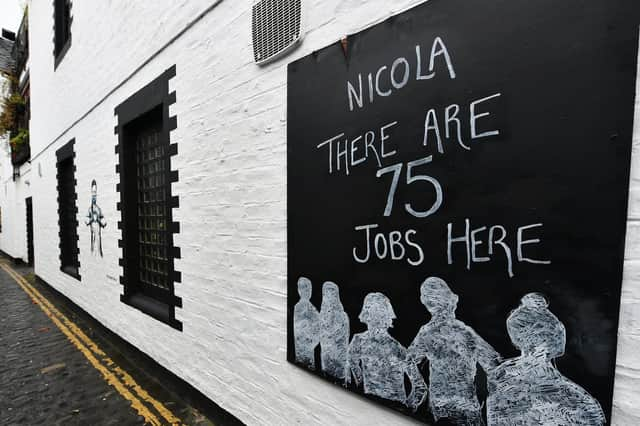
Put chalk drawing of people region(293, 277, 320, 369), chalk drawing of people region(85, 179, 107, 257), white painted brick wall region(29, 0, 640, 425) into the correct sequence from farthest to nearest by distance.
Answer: chalk drawing of people region(85, 179, 107, 257) → chalk drawing of people region(293, 277, 320, 369) → white painted brick wall region(29, 0, 640, 425)

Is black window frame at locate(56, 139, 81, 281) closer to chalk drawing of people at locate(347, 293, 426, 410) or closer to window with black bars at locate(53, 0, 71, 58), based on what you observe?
window with black bars at locate(53, 0, 71, 58)

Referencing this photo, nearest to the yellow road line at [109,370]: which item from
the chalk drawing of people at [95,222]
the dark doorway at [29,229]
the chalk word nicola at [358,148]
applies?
the chalk drawing of people at [95,222]

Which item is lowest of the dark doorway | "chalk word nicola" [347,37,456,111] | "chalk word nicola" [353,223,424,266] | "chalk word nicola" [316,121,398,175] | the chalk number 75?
the dark doorway

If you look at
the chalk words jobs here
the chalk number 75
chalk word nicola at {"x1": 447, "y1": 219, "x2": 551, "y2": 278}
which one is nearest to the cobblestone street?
the chalk words jobs here

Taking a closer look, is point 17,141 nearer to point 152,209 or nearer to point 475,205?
point 152,209

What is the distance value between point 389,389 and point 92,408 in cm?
346

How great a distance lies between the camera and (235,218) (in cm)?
282

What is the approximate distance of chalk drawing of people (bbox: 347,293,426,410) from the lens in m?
1.74

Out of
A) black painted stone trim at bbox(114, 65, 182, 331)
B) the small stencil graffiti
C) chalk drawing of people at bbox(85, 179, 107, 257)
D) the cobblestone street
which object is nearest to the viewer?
the small stencil graffiti

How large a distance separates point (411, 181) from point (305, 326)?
4.19ft

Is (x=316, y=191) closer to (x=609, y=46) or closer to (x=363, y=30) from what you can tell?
(x=363, y=30)

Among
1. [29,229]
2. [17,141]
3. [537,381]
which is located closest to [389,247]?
[537,381]

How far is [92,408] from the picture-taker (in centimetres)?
343

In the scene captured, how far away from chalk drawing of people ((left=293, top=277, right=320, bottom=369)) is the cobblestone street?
68.2 inches
